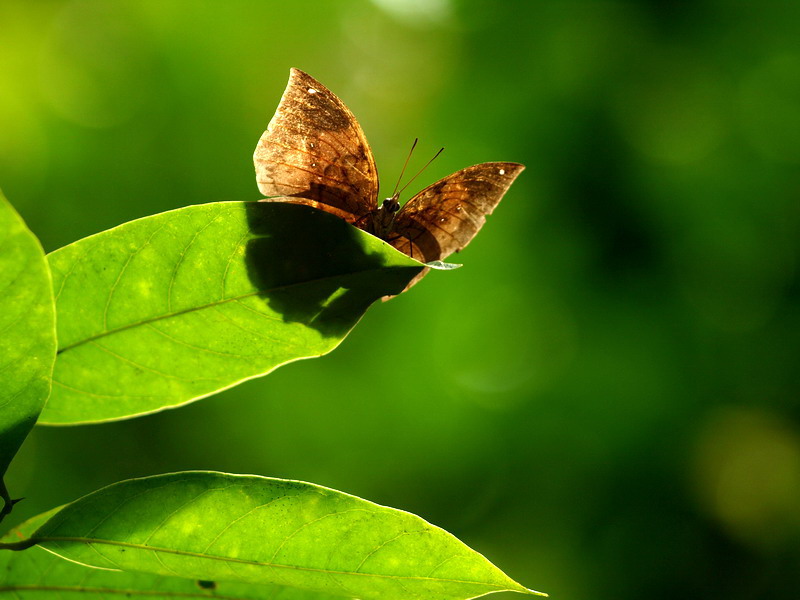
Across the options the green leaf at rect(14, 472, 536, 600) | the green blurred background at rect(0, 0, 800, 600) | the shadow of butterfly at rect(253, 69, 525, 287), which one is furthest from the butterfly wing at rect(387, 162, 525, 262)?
the green blurred background at rect(0, 0, 800, 600)

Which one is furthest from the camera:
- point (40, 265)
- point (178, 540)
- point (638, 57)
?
point (638, 57)

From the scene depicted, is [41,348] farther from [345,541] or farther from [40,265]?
[345,541]

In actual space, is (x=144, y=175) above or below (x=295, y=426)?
above

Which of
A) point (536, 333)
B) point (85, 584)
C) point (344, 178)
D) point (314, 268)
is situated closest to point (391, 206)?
point (344, 178)

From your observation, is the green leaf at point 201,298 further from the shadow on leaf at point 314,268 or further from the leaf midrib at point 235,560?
the leaf midrib at point 235,560

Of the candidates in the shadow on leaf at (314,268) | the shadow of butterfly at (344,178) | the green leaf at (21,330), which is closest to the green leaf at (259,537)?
the green leaf at (21,330)

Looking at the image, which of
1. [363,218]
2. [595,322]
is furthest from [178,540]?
[595,322]

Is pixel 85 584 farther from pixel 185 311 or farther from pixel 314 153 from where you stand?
pixel 314 153

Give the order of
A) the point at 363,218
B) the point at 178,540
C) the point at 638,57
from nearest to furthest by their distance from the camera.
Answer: the point at 178,540
the point at 363,218
the point at 638,57
